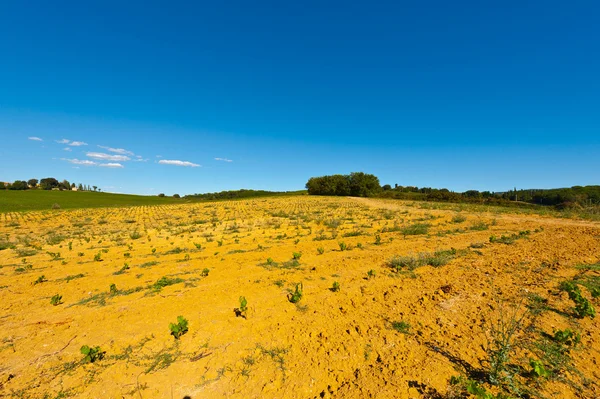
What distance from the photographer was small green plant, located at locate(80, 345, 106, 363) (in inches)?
159

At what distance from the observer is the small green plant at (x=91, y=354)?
4.04 m

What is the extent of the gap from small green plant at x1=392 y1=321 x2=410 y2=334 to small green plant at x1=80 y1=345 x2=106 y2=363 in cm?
525

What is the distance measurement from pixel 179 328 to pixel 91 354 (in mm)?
1315

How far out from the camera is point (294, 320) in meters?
5.20

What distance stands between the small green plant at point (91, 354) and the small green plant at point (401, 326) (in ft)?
17.2

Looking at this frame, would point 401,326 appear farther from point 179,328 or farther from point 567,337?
point 179,328

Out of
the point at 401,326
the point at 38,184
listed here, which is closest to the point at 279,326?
the point at 401,326

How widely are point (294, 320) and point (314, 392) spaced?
180cm

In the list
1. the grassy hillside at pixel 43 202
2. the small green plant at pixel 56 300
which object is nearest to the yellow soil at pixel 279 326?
the small green plant at pixel 56 300

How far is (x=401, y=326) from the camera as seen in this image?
187 inches

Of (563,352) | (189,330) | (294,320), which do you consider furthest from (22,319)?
(563,352)

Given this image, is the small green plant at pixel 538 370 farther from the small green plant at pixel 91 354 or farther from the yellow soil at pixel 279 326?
the small green plant at pixel 91 354

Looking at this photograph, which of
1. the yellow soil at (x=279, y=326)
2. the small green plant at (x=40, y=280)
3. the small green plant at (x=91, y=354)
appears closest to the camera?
the yellow soil at (x=279, y=326)

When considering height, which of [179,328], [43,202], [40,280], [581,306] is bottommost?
[40,280]
